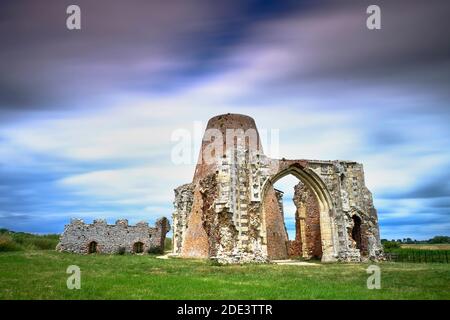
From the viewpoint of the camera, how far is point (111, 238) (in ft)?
111

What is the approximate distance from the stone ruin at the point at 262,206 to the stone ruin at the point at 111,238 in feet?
28.0

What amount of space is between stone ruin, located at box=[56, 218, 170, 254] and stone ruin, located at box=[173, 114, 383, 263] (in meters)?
8.53

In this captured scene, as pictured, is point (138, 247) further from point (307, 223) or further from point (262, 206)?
point (262, 206)

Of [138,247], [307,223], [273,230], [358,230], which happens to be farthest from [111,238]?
[358,230]

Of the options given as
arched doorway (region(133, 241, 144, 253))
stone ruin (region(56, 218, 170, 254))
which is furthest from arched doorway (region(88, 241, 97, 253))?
arched doorway (region(133, 241, 144, 253))

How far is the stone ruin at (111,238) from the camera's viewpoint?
1292 inches

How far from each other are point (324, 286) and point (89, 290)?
6240mm

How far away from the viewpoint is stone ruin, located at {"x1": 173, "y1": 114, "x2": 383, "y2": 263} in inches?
782

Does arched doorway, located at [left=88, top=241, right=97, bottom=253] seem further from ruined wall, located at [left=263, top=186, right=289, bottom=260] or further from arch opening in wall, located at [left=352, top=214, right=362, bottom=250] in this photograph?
arch opening in wall, located at [left=352, top=214, right=362, bottom=250]

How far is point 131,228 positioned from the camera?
3472 centimetres

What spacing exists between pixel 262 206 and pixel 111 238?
18.9m

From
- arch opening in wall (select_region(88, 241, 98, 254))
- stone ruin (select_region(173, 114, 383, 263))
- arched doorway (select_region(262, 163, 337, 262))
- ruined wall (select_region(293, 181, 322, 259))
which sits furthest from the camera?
arch opening in wall (select_region(88, 241, 98, 254))
